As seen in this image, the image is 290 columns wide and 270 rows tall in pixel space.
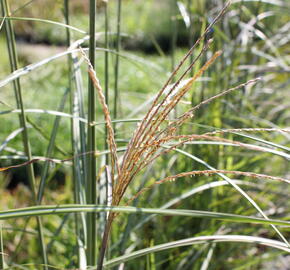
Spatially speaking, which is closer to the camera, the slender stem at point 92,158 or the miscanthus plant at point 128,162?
the miscanthus plant at point 128,162

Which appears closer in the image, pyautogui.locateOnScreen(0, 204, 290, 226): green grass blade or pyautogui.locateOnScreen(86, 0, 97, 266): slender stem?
pyautogui.locateOnScreen(0, 204, 290, 226): green grass blade

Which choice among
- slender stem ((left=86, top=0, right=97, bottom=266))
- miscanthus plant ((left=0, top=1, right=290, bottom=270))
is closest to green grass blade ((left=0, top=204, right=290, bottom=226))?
miscanthus plant ((left=0, top=1, right=290, bottom=270))

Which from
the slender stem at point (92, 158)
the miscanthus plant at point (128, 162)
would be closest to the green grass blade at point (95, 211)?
the miscanthus plant at point (128, 162)

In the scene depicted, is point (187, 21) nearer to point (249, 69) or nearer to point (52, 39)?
point (249, 69)

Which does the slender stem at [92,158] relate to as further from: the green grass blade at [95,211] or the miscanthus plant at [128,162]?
the green grass blade at [95,211]

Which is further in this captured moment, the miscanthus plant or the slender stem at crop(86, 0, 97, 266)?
the slender stem at crop(86, 0, 97, 266)

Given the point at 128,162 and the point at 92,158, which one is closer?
the point at 128,162

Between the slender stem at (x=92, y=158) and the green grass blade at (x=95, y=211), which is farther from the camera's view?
the slender stem at (x=92, y=158)

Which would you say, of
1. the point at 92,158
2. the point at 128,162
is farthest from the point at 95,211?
the point at 92,158

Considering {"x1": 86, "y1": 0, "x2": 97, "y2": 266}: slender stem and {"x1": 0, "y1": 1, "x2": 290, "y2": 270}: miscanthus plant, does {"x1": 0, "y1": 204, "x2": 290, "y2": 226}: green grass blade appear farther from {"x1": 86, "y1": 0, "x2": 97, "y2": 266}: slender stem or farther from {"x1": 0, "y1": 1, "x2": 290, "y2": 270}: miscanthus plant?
{"x1": 86, "y1": 0, "x2": 97, "y2": 266}: slender stem

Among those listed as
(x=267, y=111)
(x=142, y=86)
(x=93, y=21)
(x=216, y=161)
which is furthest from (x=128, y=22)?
(x=93, y=21)

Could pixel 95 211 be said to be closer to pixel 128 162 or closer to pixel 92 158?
pixel 128 162
